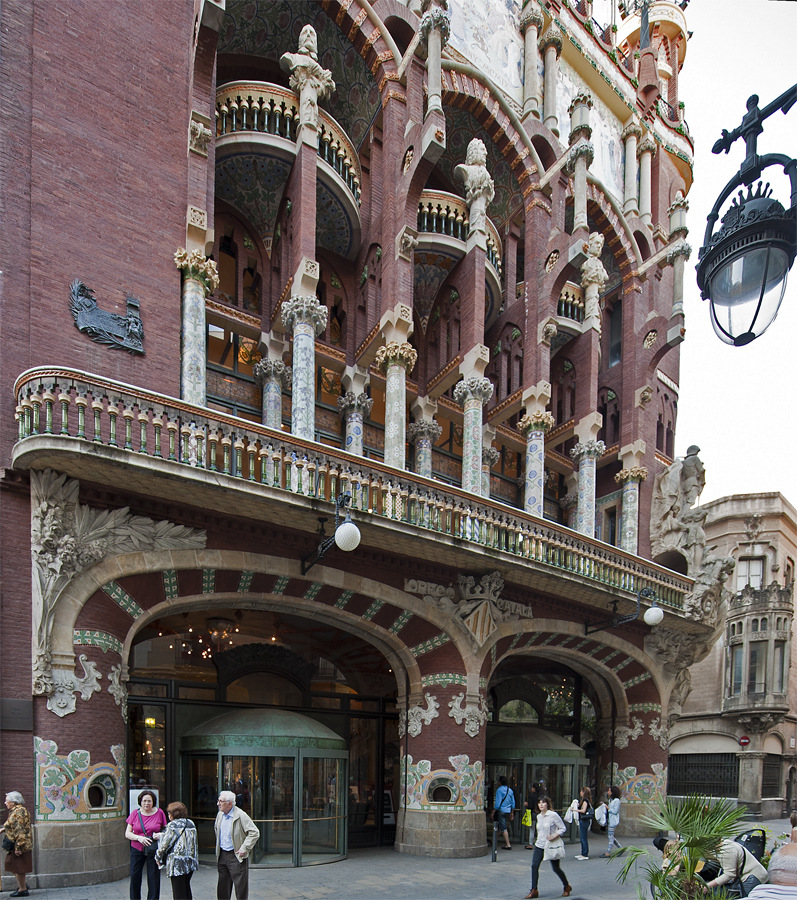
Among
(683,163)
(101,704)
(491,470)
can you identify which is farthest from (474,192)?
(683,163)

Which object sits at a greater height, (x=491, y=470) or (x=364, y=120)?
(x=364, y=120)

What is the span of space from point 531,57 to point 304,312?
12550 millimetres

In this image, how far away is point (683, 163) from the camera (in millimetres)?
28875

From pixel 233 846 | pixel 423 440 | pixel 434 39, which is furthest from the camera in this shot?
pixel 423 440

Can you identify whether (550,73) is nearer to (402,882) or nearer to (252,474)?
(252,474)

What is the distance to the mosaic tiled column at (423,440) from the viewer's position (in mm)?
18547

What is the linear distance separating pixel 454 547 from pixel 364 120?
36.5 ft

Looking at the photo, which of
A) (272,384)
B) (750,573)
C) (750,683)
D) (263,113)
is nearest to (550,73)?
(263,113)

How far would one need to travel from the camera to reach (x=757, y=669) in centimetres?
3288

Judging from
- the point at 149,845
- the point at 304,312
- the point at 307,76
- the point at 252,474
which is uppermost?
the point at 307,76

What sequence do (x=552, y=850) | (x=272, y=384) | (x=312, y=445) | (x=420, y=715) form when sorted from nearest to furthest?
(x=552, y=850) < (x=312, y=445) < (x=420, y=715) < (x=272, y=384)

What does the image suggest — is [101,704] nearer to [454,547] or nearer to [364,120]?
[454,547]

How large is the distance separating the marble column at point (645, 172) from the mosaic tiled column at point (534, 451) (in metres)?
11.0

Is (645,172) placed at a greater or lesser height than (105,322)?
greater
